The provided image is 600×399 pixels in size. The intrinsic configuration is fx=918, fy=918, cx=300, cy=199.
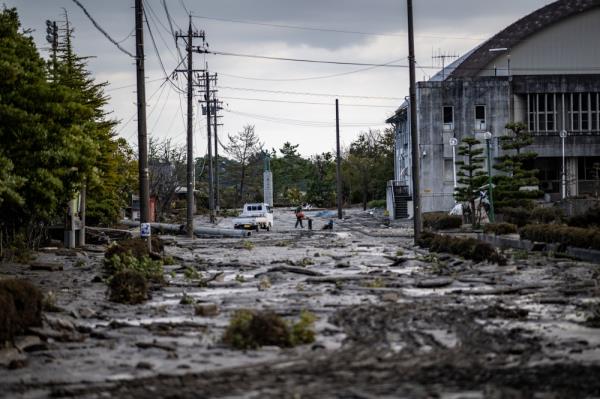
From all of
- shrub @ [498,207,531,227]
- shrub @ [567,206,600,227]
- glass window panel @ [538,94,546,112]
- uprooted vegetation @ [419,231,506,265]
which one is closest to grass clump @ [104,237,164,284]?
uprooted vegetation @ [419,231,506,265]

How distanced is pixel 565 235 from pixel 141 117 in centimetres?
1323

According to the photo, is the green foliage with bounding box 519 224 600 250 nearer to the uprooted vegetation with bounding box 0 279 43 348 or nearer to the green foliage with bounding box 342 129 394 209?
the uprooted vegetation with bounding box 0 279 43 348

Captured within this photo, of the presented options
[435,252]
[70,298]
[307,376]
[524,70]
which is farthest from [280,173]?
[307,376]

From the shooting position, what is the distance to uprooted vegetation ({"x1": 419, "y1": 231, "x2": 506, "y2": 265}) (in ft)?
81.6

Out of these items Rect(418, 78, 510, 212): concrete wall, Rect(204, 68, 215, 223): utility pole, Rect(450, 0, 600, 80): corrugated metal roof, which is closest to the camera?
Rect(418, 78, 510, 212): concrete wall

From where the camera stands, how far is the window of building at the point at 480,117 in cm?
6425

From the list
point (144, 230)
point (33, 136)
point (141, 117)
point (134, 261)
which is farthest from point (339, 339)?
point (141, 117)

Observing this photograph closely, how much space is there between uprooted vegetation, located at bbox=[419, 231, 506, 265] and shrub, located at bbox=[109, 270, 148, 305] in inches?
423

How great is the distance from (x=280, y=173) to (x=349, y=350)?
354 ft

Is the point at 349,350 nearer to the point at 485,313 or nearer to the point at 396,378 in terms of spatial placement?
the point at 396,378

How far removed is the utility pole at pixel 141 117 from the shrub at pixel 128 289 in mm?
10938

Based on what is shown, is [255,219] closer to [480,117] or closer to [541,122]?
[480,117]

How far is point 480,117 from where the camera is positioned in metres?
64.4

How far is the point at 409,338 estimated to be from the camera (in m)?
11.6
